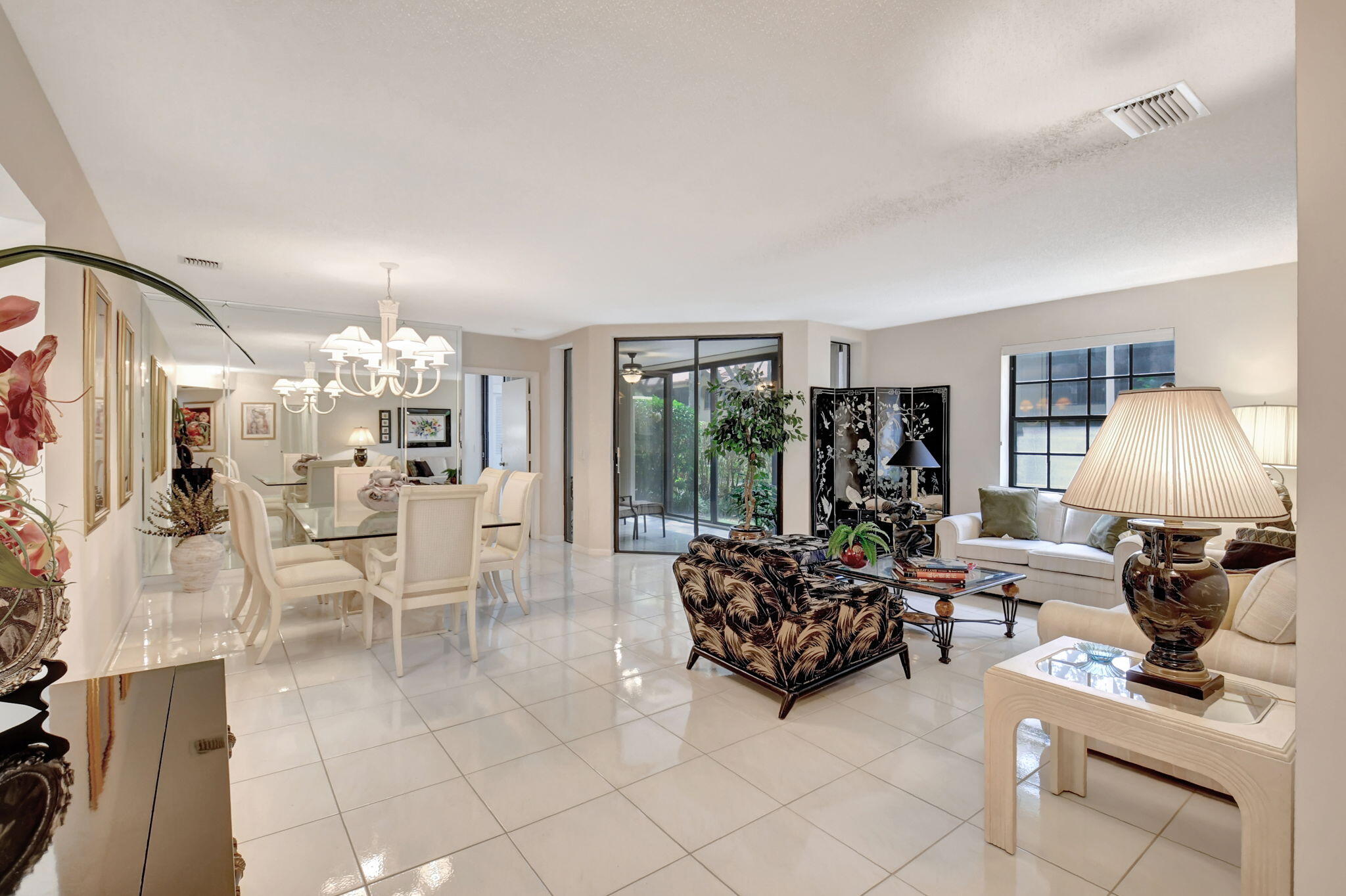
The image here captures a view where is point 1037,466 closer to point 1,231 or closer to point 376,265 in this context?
point 376,265

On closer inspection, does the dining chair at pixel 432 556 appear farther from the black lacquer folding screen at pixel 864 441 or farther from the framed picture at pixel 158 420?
the black lacquer folding screen at pixel 864 441

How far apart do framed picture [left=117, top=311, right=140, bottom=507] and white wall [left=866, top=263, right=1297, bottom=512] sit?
6.57 m

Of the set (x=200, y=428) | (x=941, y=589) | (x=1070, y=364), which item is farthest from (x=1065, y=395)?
(x=200, y=428)

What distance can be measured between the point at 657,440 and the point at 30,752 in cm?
633

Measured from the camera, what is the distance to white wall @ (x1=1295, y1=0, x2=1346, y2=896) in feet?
4.21

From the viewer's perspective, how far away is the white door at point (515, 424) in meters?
8.23

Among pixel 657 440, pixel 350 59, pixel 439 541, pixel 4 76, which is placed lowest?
pixel 439 541

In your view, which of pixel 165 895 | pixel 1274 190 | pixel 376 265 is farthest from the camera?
pixel 376 265

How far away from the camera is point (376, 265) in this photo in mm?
4574

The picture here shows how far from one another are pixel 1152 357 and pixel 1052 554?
6.48 ft

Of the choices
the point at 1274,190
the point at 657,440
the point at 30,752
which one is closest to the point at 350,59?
the point at 30,752

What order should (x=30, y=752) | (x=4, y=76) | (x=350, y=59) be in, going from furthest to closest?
(x=350, y=59), (x=4, y=76), (x=30, y=752)

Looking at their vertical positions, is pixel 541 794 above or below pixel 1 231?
below

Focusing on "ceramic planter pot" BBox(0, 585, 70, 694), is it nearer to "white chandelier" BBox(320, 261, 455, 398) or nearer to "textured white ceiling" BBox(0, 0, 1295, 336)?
"textured white ceiling" BBox(0, 0, 1295, 336)
